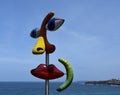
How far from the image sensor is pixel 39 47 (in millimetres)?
9758

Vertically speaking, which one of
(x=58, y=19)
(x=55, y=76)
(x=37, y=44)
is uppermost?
(x=58, y=19)

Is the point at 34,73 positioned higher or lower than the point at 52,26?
lower

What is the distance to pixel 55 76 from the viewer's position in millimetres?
10000

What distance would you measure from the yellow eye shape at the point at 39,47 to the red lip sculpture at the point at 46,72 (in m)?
0.47

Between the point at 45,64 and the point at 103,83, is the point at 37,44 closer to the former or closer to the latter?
the point at 45,64

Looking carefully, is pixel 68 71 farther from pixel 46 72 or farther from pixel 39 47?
pixel 39 47

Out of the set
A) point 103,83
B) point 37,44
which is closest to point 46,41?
point 37,44

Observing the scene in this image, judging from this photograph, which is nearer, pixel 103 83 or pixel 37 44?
pixel 37 44

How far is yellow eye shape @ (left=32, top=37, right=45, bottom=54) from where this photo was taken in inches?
380

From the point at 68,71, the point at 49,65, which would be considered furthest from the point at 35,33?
the point at 68,71

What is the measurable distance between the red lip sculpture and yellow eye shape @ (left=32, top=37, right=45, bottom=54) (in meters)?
0.47

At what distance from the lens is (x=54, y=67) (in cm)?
1006

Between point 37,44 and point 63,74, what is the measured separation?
1.05 meters

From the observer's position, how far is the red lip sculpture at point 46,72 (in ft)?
32.6
